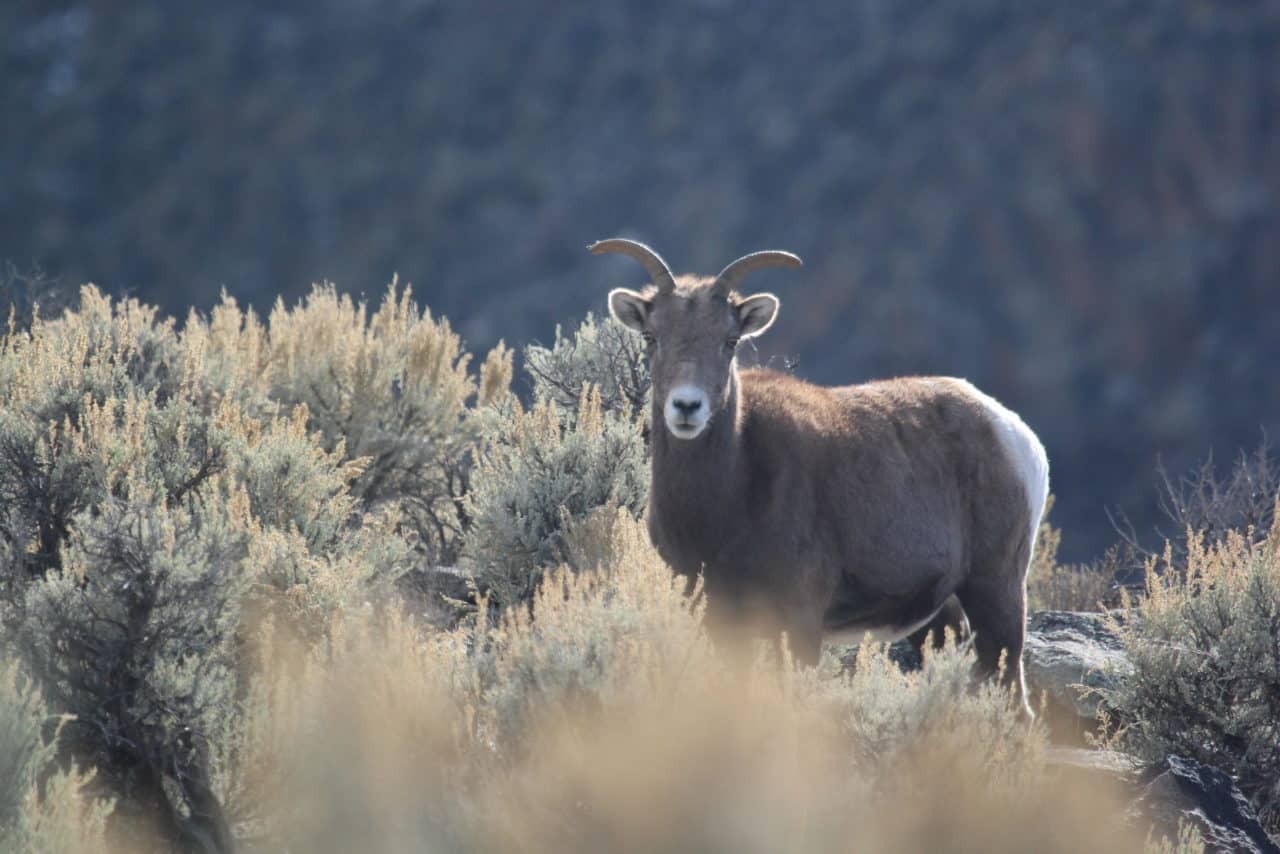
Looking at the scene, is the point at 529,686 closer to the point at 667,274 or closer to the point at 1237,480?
the point at 667,274

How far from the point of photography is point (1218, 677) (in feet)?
21.7

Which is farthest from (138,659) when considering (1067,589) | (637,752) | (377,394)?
(1067,589)

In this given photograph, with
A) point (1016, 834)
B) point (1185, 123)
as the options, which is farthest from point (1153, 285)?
point (1016, 834)

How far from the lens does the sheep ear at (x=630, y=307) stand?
281 inches

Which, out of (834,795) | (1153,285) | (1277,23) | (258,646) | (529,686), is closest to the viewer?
(834,795)

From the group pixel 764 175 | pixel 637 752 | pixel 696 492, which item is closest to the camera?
pixel 637 752

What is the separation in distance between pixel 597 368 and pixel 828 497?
128 inches

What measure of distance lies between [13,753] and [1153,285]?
40737mm

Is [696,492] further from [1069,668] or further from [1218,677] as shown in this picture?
[1069,668]

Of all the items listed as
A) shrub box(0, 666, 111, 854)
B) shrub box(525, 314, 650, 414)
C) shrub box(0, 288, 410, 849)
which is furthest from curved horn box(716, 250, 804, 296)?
shrub box(0, 666, 111, 854)

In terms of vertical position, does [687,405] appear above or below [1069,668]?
above

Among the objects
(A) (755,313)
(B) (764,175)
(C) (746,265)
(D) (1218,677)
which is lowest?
(D) (1218,677)

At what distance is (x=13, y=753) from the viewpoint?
5070 mm

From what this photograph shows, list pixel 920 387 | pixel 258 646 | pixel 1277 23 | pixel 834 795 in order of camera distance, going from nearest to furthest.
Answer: pixel 834 795, pixel 258 646, pixel 920 387, pixel 1277 23
